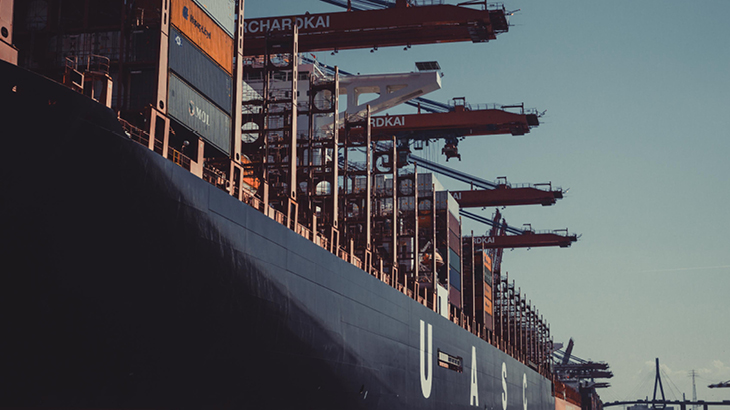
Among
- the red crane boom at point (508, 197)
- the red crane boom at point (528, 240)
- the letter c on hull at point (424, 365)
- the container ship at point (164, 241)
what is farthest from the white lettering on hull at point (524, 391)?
the container ship at point (164, 241)

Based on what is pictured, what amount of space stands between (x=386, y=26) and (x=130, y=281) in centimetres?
2071

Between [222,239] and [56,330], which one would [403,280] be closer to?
[222,239]

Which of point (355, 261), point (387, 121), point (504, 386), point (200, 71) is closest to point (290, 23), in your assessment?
point (355, 261)

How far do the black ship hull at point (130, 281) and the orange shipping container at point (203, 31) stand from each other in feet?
10.7

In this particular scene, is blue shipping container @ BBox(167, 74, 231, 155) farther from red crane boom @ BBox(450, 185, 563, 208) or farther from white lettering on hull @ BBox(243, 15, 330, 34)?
red crane boom @ BBox(450, 185, 563, 208)

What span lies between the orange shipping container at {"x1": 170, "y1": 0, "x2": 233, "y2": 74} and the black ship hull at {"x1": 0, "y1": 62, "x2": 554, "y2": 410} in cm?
327

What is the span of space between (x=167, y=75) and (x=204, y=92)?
153cm

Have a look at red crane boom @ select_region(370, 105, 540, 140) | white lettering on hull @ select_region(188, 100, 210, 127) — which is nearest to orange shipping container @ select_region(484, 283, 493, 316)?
red crane boom @ select_region(370, 105, 540, 140)

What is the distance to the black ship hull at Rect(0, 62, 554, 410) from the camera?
1052cm

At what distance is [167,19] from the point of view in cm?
1417

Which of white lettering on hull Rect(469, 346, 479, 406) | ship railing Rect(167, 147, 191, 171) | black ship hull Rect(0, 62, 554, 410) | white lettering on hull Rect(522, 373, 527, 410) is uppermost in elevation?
ship railing Rect(167, 147, 191, 171)

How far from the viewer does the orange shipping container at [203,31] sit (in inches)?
587

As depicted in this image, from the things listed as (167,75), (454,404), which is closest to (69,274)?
(167,75)

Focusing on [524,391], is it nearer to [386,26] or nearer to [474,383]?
[474,383]
